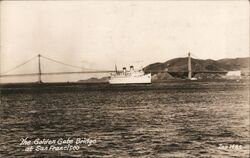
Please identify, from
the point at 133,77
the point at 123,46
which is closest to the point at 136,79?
the point at 133,77

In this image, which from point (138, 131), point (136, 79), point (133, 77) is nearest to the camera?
point (138, 131)

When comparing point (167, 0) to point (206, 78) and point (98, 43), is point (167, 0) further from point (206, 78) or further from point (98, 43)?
point (206, 78)

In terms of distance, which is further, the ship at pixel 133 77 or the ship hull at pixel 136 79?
the ship hull at pixel 136 79

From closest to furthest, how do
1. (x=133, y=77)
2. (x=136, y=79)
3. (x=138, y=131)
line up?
(x=138, y=131) < (x=133, y=77) < (x=136, y=79)

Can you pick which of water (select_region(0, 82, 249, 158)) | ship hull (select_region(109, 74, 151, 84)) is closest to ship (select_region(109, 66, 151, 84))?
ship hull (select_region(109, 74, 151, 84))

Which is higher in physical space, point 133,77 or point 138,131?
point 133,77

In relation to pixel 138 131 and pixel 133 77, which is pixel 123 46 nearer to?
pixel 138 131

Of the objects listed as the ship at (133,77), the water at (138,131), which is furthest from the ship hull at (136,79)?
the water at (138,131)

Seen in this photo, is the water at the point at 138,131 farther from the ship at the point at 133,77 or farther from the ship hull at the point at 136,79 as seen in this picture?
the ship hull at the point at 136,79

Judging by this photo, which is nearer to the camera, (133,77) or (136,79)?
(133,77)

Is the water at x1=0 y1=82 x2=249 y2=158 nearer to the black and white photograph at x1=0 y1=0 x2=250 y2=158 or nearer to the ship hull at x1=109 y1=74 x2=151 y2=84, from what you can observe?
the black and white photograph at x1=0 y1=0 x2=250 y2=158

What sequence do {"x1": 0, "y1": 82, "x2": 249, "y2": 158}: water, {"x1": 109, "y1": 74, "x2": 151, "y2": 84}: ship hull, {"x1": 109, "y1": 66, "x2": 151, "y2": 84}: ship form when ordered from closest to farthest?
{"x1": 0, "y1": 82, "x2": 249, "y2": 158}: water < {"x1": 109, "y1": 66, "x2": 151, "y2": 84}: ship < {"x1": 109, "y1": 74, "x2": 151, "y2": 84}: ship hull

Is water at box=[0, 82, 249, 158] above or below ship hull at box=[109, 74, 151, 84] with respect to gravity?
below

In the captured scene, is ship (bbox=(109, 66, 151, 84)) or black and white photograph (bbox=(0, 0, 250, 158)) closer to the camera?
black and white photograph (bbox=(0, 0, 250, 158))
